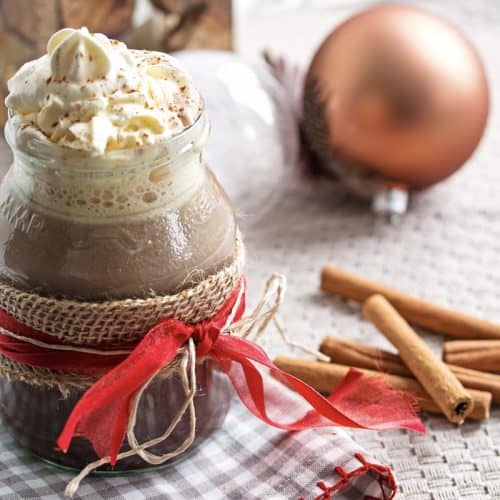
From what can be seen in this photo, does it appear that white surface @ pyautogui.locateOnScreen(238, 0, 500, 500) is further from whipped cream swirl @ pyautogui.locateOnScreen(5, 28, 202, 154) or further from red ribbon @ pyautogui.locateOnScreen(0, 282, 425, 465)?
whipped cream swirl @ pyautogui.locateOnScreen(5, 28, 202, 154)

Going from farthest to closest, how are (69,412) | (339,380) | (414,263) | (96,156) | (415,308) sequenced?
1. (414,263)
2. (415,308)
3. (339,380)
4. (69,412)
5. (96,156)

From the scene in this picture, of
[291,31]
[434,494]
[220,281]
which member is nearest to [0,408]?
[220,281]

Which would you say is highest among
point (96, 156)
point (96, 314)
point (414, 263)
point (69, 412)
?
point (96, 156)

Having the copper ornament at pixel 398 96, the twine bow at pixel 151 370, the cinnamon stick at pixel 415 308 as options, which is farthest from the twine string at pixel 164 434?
the copper ornament at pixel 398 96

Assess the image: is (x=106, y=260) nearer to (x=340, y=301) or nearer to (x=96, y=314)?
(x=96, y=314)

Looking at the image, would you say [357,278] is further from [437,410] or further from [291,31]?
[291,31]

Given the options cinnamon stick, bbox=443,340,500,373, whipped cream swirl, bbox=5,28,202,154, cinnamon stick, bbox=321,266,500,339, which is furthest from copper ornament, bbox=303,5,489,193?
whipped cream swirl, bbox=5,28,202,154

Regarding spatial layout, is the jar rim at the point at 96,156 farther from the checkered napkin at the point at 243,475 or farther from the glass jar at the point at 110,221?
the checkered napkin at the point at 243,475

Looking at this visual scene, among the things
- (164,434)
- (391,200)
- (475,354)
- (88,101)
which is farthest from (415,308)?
(88,101)
